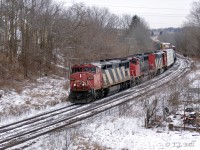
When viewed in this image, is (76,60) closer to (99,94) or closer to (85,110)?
(99,94)

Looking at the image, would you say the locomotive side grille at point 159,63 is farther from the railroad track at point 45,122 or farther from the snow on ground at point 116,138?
the snow on ground at point 116,138

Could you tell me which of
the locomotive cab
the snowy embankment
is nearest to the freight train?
the locomotive cab

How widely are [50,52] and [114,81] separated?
47.6 ft

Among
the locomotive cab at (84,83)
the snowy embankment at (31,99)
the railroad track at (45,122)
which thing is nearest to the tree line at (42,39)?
the snowy embankment at (31,99)

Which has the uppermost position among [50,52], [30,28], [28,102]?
[30,28]

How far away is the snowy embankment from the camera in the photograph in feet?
65.8

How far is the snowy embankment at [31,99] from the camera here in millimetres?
20058

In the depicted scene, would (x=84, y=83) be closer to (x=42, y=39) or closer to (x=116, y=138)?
(x=116, y=138)

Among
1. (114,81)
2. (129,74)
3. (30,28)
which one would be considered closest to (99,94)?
(114,81)

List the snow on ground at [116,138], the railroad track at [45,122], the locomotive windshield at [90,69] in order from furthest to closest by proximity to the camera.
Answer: the locomotive windshield at [90,69]
the railroad track at [45,122]
the snow on ground at [116,138]

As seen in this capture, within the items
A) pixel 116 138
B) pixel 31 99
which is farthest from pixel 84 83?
pixel 116 138

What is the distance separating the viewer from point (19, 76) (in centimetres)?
3148

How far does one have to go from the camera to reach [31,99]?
24.8 m

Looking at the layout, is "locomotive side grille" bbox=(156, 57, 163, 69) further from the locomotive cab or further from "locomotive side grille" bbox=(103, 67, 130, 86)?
the locomotive cab
